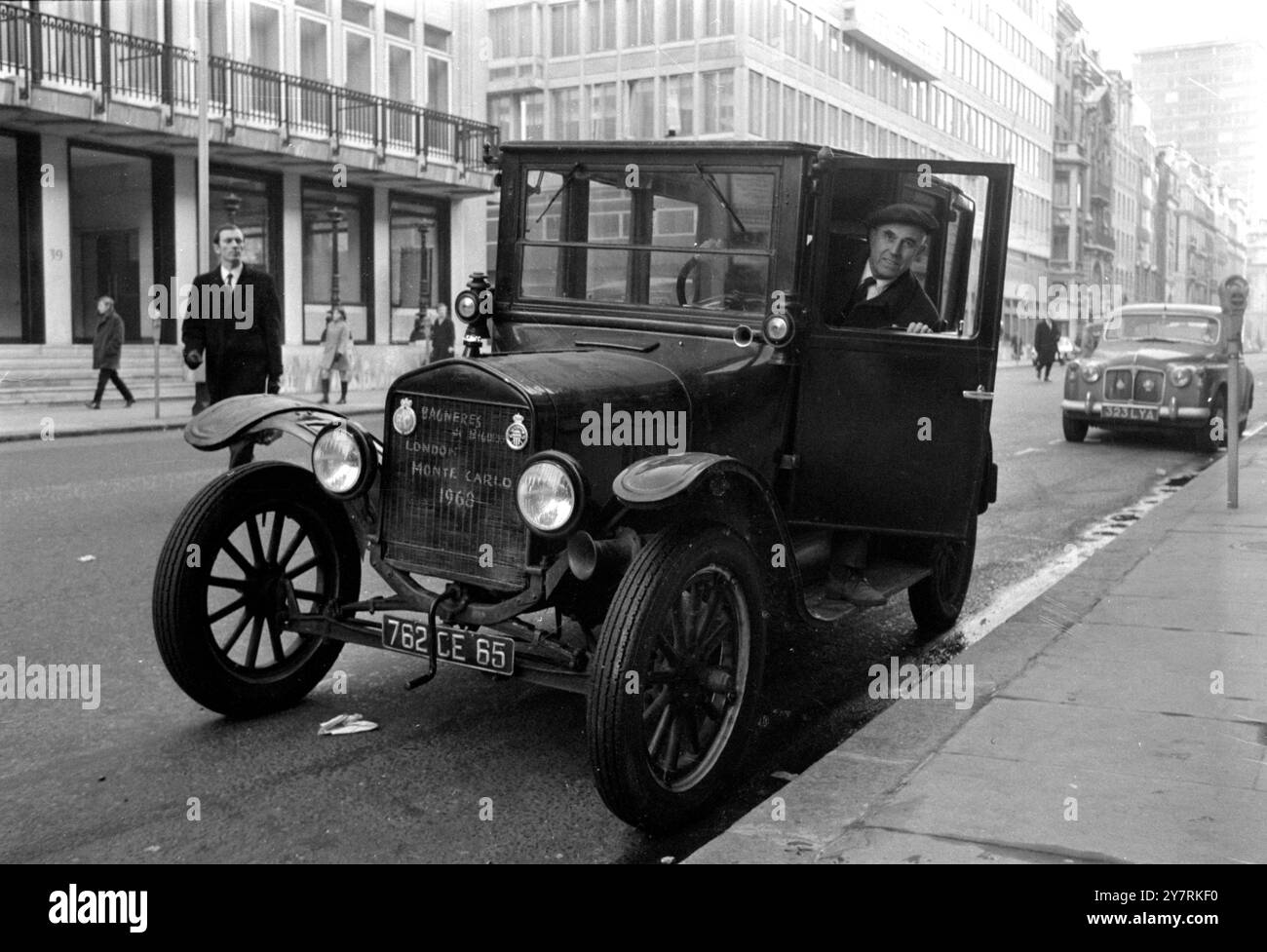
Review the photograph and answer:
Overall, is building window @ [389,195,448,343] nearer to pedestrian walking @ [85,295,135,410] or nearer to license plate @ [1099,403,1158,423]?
pedestrian walking @ [85,295,135,410]

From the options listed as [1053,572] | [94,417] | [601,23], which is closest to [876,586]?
[1053,572]

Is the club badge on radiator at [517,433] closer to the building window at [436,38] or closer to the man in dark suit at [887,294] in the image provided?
the man in dark suit at [887,294]

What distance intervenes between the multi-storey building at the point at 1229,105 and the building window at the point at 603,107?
2478 cm

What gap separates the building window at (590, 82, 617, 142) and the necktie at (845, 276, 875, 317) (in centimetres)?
4229

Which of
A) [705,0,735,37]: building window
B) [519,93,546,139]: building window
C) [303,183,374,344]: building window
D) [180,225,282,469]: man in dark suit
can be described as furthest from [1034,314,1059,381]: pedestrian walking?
[180,225,282,469]: man in dark suit

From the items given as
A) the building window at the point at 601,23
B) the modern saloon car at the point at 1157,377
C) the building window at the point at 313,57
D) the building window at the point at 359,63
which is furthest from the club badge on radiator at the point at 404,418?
the building window at the point at 601,23

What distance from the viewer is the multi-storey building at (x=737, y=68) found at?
45.4 metres

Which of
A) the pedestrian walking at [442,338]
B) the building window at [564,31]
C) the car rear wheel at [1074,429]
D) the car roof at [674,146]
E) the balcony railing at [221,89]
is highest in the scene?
the building window at [564,31]

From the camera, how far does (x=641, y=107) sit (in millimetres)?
46969

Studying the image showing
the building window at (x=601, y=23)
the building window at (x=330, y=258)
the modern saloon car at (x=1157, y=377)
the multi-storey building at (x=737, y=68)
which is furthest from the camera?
the building window at (x=601, y=23)

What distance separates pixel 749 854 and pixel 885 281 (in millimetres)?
2849

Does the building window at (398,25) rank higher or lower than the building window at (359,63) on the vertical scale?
higher
